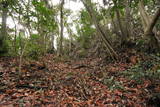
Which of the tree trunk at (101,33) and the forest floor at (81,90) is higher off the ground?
the tree trunk at (101,33)

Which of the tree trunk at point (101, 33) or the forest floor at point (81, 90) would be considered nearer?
the forest floor at point (81, 90)

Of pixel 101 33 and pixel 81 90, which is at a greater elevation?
pixel 101 33

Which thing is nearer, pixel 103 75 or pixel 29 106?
pixel 29 106

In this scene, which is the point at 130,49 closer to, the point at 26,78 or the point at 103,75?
the point at 103,75

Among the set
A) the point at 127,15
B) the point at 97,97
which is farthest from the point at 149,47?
the point at 97,97

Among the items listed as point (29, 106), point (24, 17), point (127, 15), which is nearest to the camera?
point (29, 106)

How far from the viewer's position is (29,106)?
3.00m

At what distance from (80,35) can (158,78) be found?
37.1 feet

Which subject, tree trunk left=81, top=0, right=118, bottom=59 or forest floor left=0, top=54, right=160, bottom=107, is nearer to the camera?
forest floor left=0, top=54, right=160, bottom=107

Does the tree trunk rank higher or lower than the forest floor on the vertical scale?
higher

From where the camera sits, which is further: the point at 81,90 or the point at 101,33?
the point at 101,33

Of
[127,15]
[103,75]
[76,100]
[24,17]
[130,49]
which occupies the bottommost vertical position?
[76,100]

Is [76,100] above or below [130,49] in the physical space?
below

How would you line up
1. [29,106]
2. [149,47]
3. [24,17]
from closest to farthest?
[29,106] < [24,17] < [149,47]
